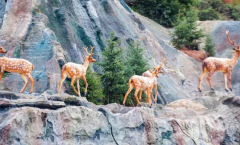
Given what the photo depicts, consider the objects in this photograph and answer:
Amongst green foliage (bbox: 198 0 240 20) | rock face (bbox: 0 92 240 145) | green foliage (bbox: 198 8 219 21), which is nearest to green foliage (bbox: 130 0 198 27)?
green foliage (bbox: 198 8 219 21)

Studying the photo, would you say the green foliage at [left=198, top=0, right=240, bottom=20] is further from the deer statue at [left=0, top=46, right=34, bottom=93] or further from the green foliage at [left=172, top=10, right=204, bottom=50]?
the deer statue at [left=0, top=46, right=34, bottom=93]

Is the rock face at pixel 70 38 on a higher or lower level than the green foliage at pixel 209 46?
higher

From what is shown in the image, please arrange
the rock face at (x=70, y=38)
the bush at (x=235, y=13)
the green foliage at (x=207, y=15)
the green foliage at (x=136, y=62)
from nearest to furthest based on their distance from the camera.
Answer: the rock face at (x=70, y=38), the green foliage at (x=136, y=62), the green foliage at (x=207, y=15), the bush at (x=235, y=13)

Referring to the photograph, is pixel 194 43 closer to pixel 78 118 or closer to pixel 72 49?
pixel 72 49

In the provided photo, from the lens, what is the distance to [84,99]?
15.0 m

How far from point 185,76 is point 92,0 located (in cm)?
788

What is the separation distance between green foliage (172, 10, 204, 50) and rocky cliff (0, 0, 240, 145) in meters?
2.43

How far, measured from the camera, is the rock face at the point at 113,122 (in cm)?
1241

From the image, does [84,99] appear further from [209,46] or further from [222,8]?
[222,8]

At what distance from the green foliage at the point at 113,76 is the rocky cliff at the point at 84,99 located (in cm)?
188

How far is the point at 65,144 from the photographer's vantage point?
12812 mm

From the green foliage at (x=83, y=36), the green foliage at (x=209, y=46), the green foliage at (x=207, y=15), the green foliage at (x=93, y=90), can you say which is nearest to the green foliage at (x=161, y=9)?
the green foliage at (x=207, y=15)

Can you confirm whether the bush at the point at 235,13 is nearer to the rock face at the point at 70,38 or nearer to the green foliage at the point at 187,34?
the green foliage at the point at 187,34

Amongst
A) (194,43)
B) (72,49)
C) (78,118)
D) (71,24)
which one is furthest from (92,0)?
(78,118)
